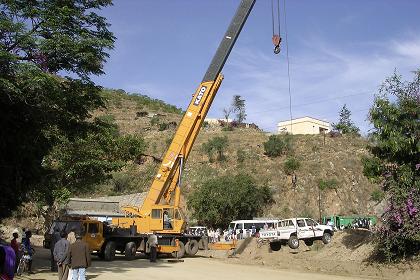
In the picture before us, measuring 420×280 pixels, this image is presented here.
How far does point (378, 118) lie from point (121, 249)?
1418cm

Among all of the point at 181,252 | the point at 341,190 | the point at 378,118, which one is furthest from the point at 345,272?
the point at 341,190

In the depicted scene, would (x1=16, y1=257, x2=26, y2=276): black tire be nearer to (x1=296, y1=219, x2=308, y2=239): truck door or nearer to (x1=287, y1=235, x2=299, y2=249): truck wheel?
(x1=287, y1=235, x2=299, y2=249): truck wheel

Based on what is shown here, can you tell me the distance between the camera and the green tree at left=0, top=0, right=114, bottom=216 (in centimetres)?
1462

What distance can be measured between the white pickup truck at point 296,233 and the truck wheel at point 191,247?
5846 mm

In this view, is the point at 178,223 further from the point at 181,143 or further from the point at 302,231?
the point at 302,231

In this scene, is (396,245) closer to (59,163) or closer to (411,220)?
(411,220)

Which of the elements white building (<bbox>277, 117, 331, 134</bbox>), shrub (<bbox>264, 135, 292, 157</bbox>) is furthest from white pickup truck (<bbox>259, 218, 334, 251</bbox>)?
white building (<bbox>277, 117, 331, 134</bbox>)

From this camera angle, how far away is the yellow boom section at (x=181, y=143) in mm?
25391

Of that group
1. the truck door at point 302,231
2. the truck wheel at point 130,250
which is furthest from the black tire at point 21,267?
the truck door at point 302,231

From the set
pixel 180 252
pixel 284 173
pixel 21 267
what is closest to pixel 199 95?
pixel 180 252

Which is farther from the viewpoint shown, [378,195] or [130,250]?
[378,195]

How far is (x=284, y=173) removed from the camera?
66.4 meters

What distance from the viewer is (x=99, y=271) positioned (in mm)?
18703

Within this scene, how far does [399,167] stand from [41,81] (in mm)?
13647
